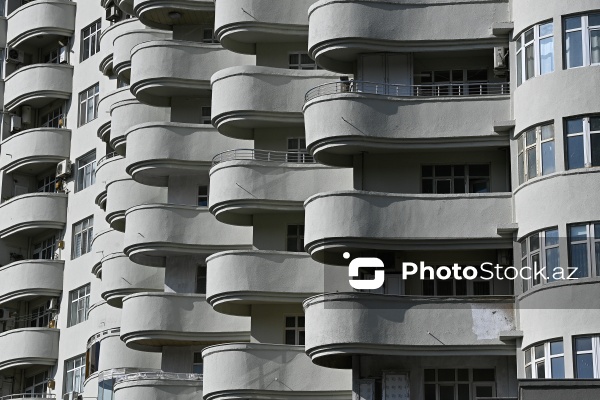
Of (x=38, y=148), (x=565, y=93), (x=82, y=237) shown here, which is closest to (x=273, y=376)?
(x=565, y=93)

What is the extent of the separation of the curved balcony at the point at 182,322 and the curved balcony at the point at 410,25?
7.98m

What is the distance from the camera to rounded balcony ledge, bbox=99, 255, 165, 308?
51.5m

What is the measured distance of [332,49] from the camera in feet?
146

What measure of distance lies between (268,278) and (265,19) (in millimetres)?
6748

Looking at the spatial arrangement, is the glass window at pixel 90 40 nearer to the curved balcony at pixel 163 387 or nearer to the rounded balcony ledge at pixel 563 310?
the curved balcony at pixel 163 387

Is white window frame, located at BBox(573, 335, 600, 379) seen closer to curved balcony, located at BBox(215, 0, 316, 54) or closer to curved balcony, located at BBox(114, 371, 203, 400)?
curved balcony, located at BBox(114, 371, 203, 400)

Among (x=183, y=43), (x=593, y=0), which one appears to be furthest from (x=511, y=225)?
(x=183, y=43)

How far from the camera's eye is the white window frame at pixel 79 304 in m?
57.3

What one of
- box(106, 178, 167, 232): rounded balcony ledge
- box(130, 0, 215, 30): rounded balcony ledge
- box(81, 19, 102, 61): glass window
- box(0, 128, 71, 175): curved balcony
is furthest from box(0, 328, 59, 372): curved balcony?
box(130, 0, 215, 30): rounded balcony ledge

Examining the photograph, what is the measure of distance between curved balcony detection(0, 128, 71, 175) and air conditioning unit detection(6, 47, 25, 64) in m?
Answer: 3.44

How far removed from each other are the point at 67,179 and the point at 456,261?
1966cm

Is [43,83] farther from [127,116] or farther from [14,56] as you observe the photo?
[127,116]

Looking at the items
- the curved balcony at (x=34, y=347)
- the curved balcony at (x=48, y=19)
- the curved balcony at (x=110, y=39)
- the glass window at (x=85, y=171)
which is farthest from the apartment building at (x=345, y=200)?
the curved balcony at (x=48, y=19)

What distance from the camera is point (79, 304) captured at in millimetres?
57844
